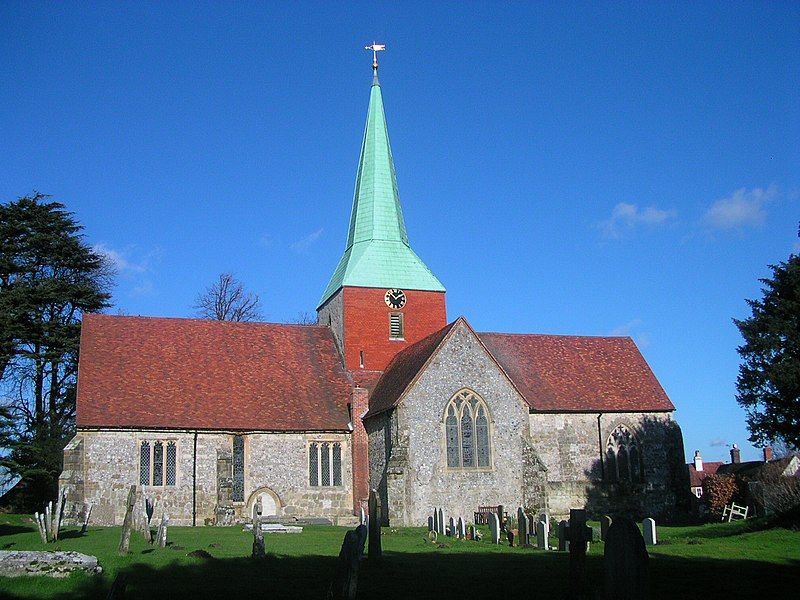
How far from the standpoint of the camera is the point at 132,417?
33.7m

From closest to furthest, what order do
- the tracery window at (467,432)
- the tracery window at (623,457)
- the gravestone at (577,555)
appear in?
the gravestone at (577,555)
the tracery window at (467,432)
the tracery window at (623,457)

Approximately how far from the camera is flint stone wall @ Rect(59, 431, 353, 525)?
3247cm

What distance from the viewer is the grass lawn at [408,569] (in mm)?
14844

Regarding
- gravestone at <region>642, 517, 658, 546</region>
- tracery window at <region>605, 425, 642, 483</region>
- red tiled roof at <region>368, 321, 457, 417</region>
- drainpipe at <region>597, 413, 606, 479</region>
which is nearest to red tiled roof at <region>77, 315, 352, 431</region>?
red tiled roof at <region>368, 321, 457, 417</region>

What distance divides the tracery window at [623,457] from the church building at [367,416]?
10 centimetres

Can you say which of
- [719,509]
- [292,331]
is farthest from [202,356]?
[719,509]

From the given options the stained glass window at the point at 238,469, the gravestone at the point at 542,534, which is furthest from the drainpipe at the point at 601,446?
the stained glass window at the point at 238,469

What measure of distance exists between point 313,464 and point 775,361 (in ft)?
63.7

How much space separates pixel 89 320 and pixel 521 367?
66.6ft

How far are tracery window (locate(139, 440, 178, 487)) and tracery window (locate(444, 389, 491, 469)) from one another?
36.7 ft

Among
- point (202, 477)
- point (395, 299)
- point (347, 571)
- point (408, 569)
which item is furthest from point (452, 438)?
point (347, 571)

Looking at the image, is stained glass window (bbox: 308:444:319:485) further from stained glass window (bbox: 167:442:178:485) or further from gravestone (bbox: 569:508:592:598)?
gravestone (bbox: 569:508:592:598)

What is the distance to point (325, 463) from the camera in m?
36.2

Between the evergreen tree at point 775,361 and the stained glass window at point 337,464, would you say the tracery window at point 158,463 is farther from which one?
the evergreen tree at point 775,361
